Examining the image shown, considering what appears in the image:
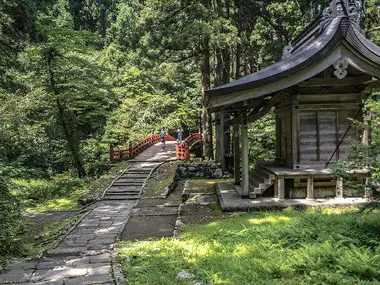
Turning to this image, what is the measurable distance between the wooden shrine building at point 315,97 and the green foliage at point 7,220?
5.40 metres

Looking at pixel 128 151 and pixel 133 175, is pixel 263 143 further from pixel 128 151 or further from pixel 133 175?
pixel 128 151

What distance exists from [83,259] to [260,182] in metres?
5.84

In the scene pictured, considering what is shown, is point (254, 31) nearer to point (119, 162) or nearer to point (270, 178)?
point (119, 162)

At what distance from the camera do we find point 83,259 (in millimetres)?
6633

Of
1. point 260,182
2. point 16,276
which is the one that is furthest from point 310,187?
point 16,276

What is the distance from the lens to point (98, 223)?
10.4 metres

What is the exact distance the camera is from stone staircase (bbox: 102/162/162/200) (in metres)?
14.5

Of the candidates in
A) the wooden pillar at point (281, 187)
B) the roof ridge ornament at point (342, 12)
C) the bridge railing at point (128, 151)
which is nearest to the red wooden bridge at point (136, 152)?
the bridge railing at point (128, 151)

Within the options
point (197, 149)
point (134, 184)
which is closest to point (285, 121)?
point (134, 184)

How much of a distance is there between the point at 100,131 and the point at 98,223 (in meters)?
20.8

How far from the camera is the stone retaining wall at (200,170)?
19.2 m

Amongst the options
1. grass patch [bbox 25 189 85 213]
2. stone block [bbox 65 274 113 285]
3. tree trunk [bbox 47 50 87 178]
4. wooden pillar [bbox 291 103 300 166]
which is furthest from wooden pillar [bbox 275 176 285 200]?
tree trunk [bbox 47 50 87 178]

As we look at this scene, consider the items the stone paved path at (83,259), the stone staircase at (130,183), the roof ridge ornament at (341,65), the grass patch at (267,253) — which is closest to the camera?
the grass patch at (267,253)

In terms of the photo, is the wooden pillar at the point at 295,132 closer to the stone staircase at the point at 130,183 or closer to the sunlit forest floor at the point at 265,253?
the sunlit forest floor at the point at 265,253
